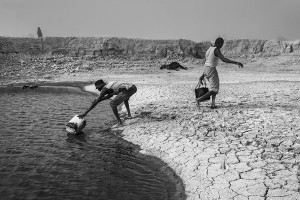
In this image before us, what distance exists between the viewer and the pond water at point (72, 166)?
587cm

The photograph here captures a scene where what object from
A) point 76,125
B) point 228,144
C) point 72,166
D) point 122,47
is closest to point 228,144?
point 228,144

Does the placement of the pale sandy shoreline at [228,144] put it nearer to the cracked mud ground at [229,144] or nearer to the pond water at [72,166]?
the cracked mud ground at [229,144]

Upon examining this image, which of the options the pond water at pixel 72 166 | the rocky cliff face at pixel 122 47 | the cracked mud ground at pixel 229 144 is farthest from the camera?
the rocky cliff face at pixel 122 47

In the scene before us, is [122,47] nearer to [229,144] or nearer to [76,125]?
[76,125]

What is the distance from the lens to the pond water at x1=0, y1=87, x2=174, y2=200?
5.87m

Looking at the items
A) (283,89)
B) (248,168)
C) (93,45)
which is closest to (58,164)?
(248,168)

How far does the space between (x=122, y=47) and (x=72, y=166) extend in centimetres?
3416

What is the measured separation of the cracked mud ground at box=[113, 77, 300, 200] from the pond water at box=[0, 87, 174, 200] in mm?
569

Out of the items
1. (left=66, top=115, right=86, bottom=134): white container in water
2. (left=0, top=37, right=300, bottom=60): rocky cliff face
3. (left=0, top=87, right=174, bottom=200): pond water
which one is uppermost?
(left=0, top=37, right=300, bottom=60): rocky cliff face

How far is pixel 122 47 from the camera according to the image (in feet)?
132

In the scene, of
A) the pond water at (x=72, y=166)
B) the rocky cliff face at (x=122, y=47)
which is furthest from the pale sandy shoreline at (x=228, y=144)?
the rocky cliff face at (x=122, y=47)

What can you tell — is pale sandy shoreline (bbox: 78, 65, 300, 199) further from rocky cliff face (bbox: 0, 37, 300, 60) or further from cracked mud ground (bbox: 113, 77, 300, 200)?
rocky cliff face (bbox: 0, 37, 300, 60)

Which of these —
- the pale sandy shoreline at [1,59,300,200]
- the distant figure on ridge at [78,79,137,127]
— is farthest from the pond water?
the distant figure on ridge at [78,79,137,127]

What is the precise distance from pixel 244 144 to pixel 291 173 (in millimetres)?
1670
